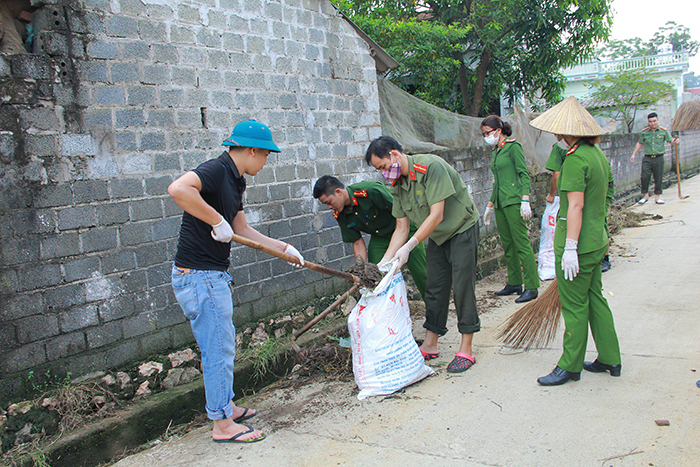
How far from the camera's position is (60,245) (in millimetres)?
3279

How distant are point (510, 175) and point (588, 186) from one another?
6.94 ft

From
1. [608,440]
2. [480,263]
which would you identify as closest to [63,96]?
[608,440]

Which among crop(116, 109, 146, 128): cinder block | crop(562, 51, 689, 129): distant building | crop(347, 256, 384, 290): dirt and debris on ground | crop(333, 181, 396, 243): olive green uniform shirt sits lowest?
crop(347, 256, 384, 290): dirt and debris on ground

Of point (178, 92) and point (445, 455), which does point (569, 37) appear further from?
point (445, 455)

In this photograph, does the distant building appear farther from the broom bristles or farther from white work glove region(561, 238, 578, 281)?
white work glove region(561, 238, 578, 281)

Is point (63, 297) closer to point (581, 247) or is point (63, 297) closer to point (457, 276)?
point (457, 276)

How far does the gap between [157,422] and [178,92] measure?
91.5 inches

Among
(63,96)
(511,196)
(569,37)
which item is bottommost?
(511,196)

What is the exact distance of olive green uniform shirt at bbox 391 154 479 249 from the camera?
3.58 m

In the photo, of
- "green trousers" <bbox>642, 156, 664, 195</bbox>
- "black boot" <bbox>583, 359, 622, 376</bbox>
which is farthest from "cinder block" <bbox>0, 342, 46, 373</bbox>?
"green trousers" <bbox>642, 156, 664, 195</bbox>

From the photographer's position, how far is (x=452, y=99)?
1278cm

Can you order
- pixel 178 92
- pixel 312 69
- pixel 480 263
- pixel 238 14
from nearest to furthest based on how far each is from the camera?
pixel 178 92, pixel 238 14, pixel 312 69, pixel 480 263

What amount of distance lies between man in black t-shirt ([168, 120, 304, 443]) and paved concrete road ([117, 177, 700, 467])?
0.81ft

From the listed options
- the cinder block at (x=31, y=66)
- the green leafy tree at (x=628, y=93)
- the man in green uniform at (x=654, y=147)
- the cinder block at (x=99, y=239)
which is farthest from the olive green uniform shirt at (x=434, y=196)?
the green leafy tree at (x=628, y=93)
